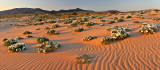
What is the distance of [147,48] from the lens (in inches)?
241

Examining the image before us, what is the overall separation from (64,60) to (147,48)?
4.38 m

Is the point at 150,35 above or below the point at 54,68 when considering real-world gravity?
above

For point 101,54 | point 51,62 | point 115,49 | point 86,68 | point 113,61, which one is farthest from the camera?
point 115,49

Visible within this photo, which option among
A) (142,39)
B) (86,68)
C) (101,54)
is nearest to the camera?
(86,68)

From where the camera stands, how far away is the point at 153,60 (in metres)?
4.86

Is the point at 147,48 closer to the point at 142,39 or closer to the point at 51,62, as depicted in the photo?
the point at 142,39

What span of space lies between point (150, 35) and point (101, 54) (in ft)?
14.0

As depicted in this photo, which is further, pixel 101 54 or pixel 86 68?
pixel 101 54

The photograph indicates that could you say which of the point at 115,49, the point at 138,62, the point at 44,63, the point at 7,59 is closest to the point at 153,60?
the point at 138,62

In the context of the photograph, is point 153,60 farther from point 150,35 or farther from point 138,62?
point 150,35

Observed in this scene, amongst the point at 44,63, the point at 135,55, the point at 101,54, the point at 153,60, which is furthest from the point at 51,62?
the point at 153,60

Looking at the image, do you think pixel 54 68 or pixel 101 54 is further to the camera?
pixel 101 54

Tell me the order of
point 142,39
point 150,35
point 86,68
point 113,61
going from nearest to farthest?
point 86,68
point 113,61
point 142,39
point 150,35

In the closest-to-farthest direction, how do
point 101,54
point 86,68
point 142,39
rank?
point 86,68 < point 101,54 < point 142,39
